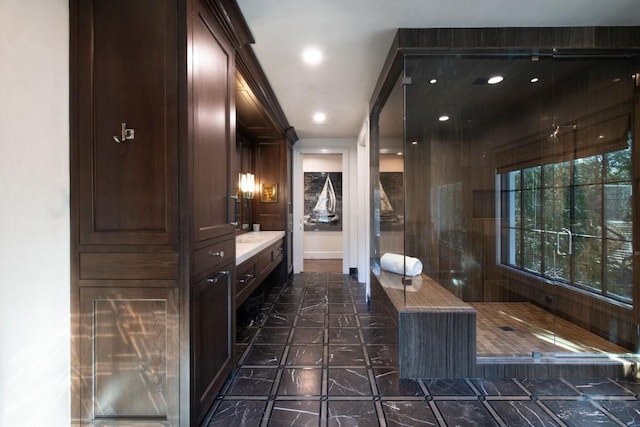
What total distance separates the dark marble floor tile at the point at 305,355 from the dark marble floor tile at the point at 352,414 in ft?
1.63

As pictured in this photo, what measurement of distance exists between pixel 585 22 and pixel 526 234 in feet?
6.95

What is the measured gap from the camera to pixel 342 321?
3176mm

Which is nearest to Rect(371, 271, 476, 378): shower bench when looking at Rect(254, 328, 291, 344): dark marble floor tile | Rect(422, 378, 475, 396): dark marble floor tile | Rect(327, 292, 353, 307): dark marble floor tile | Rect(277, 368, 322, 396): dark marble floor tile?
Rect(422, 378, 475, 396): dark marble floor tile

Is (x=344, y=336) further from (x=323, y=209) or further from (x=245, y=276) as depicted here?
(x=323, y=209)

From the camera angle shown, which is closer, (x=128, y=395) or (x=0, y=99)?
(x=0, y=99)

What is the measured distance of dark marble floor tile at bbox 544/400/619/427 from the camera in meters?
1.66

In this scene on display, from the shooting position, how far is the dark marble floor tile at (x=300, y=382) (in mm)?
1939

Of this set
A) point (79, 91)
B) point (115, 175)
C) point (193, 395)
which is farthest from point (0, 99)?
point (193, 395)

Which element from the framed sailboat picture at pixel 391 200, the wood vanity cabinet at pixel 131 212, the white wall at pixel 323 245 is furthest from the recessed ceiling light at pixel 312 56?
the white wall at pixel 323 245

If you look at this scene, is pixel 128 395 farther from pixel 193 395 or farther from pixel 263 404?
pixel 263 404

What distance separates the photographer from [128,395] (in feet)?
4.79

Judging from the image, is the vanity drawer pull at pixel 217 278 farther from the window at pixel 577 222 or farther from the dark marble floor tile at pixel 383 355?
the window at pixel 577 222

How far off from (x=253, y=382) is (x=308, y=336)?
2.66ft

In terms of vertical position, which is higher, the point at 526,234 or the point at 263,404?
the point at 526,234
